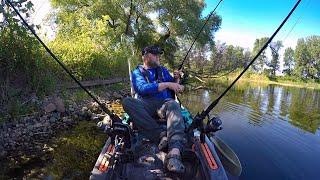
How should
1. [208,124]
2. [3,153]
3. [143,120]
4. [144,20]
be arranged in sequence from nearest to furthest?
[208,124] → [143,120] → [3,153] → [144,20]

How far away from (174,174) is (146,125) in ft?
3.72

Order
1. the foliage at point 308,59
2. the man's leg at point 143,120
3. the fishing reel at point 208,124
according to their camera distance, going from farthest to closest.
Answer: the foliage at point 308,59 → the man's leg at point 143,120 → the fishing reel at point 208,124

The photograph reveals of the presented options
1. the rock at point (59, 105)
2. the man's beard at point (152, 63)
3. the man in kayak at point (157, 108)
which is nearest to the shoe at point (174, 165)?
the man in kayak at point (157, 108)

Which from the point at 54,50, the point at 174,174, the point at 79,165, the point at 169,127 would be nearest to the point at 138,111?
the point at 169,127

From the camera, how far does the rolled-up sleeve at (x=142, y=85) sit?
6.11m

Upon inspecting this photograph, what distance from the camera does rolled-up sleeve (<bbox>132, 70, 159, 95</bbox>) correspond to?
6105 mm

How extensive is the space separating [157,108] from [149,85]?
0.43 meters

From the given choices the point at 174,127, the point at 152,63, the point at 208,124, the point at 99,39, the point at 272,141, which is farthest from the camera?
the point at 99,39

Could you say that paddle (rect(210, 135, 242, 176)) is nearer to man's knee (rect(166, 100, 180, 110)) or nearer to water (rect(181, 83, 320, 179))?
water (rect(181, 83, 320, 179))

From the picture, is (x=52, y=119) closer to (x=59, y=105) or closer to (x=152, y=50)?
(x=59, y=105)

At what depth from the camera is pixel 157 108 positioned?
242 inches

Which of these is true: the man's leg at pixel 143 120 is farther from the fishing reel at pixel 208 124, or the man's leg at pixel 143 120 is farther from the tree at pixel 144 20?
the tree at pixel 144 20

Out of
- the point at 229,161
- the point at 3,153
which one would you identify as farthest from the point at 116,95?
the point at 229,161

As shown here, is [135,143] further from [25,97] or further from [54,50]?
[54,50]
